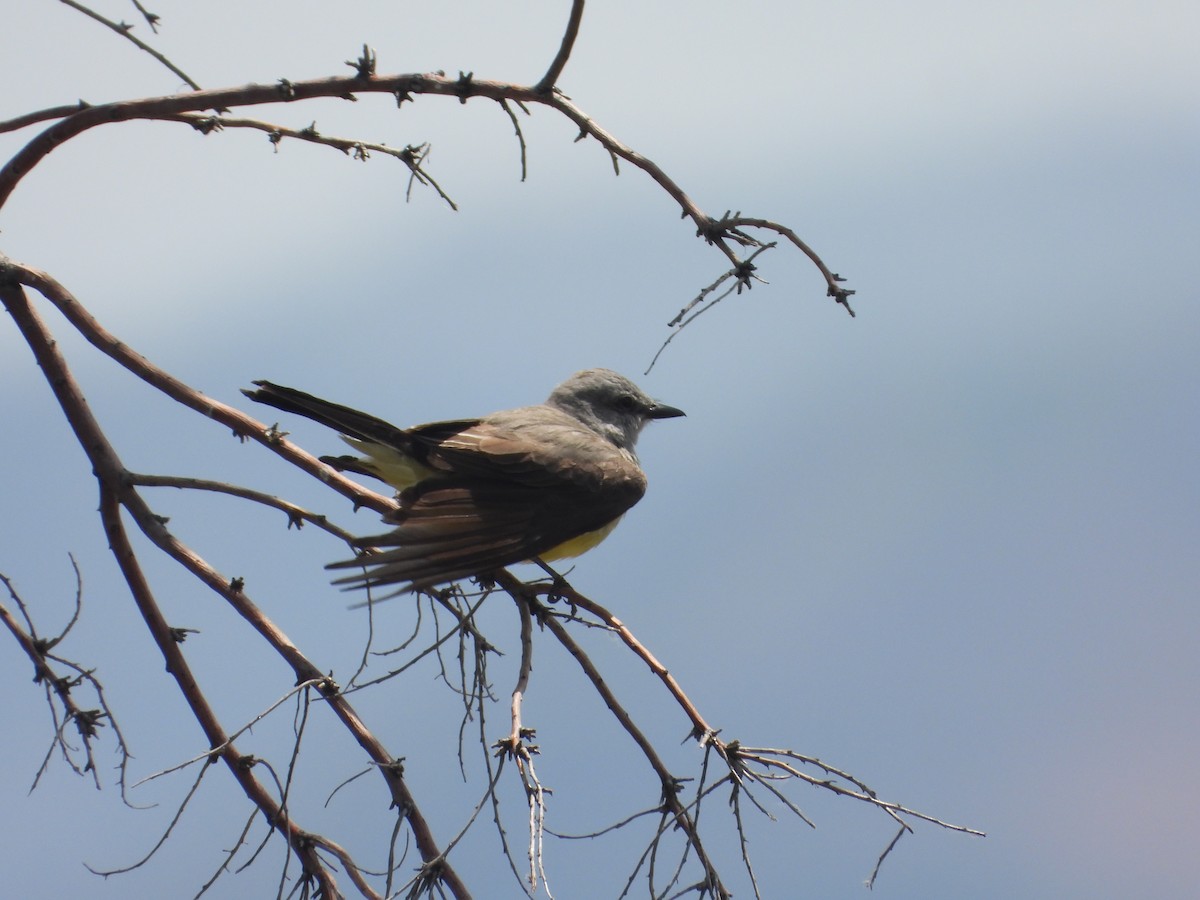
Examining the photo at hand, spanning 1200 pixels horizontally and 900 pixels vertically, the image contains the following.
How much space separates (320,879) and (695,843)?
53.9 inches

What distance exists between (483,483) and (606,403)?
74.6 inches

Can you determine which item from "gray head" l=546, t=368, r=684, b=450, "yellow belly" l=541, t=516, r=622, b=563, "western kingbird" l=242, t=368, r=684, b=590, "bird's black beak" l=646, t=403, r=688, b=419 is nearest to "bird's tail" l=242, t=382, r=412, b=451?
"western kingbird" l=242, t=368, r=684, b=590

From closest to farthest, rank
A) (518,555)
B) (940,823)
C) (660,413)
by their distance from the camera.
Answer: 1. (940,823)
2. (518,555)
3. (660,413)

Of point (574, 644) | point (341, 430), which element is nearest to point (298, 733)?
point (574, 644)

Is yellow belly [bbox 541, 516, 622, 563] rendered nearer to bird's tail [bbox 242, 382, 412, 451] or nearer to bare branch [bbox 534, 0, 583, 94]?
bird's tail [bbox 242, 382, 412, 451]

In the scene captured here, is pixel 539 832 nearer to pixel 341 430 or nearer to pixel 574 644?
pixel 574 644

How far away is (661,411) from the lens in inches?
291

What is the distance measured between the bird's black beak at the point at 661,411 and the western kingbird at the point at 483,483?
2.36 feet

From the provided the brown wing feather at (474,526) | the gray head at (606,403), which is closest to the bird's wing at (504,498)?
the brown wing feather at (474,526)

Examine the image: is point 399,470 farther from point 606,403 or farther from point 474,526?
point 606,403

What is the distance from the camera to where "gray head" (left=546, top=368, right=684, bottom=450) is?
23.5ft

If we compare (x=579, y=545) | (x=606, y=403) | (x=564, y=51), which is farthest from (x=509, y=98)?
(x=606, y=403)

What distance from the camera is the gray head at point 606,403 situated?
7160 mm

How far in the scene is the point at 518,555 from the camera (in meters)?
4.98
